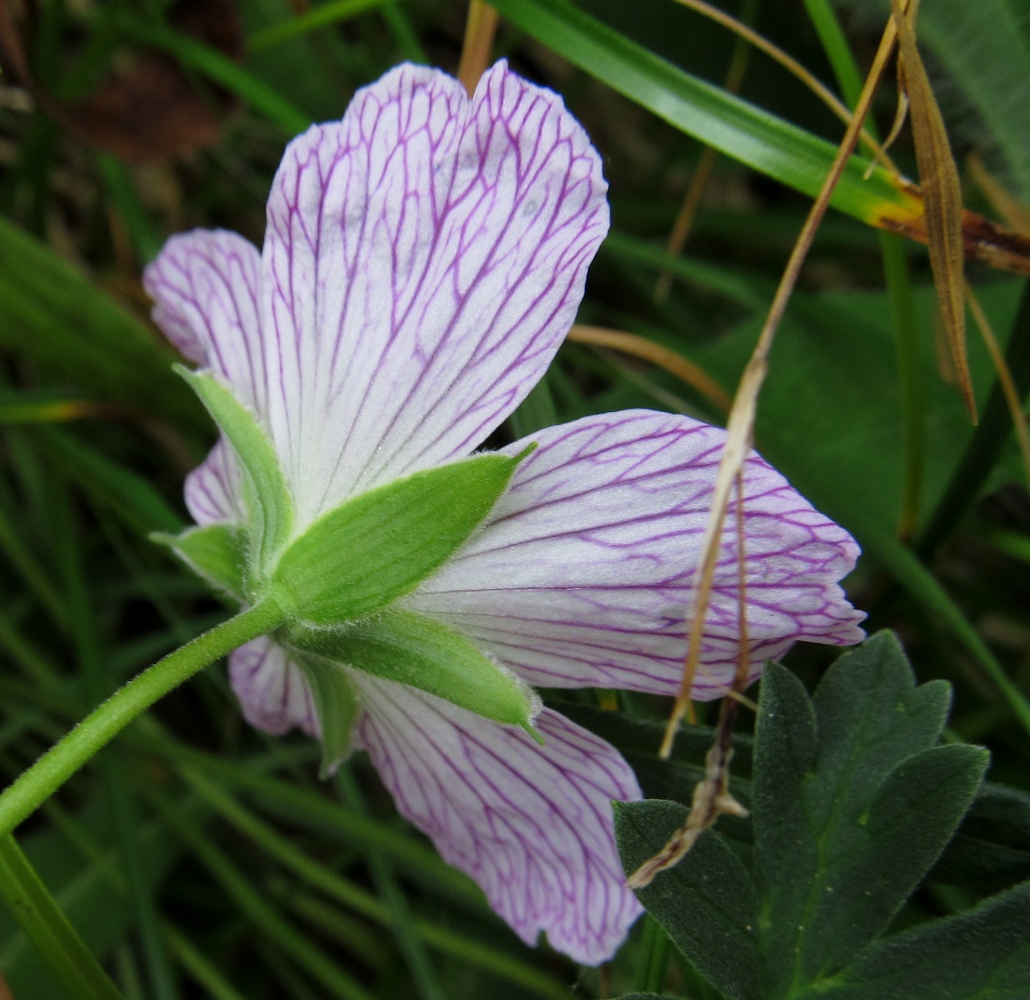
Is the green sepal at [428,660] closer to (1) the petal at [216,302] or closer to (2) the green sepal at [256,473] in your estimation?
(2) the green sepal at [256,473]

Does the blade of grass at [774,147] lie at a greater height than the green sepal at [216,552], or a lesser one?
greater

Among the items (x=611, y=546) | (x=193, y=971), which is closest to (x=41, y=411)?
(x=193, y=971)

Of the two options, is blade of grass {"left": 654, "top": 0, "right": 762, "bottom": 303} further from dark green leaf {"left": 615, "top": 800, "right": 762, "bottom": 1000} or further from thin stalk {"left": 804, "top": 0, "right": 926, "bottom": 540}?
dark green leaf {"left": 615, "top": 800, "right": 762, "bottom": 1000}

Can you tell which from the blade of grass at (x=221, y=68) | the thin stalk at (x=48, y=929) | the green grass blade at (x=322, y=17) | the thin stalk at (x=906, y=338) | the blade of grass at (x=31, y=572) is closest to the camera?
the thin stalk at (x=48, y=929)

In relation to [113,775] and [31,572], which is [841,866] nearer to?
[113,775]

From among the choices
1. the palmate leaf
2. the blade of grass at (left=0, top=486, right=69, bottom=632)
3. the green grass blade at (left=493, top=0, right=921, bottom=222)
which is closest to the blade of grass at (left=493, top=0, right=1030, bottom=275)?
the green grass blade at (left=493, top=0, right=921, bottom=222)

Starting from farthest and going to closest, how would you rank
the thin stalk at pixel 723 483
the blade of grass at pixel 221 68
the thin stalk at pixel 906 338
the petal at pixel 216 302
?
the blade of grass at pixel 221 68, the thin stalk at pixel 906 338, the petal at pixel 216 302, the thin stalk at pixel 723 483

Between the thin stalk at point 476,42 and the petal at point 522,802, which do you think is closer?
the petal at point 522,802

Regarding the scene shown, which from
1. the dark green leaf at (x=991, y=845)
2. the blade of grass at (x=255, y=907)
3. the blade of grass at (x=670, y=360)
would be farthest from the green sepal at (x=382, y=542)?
the blade of grass at (x=255, y=907)
